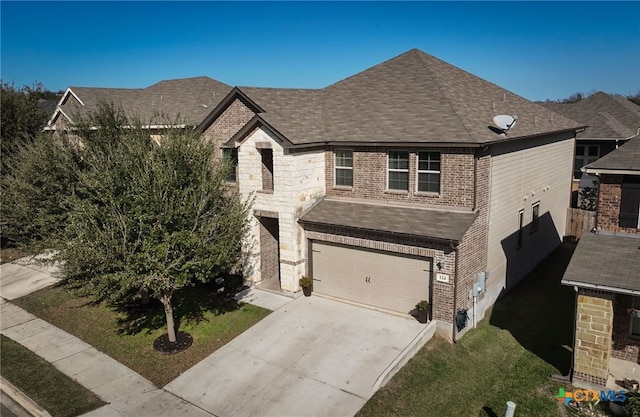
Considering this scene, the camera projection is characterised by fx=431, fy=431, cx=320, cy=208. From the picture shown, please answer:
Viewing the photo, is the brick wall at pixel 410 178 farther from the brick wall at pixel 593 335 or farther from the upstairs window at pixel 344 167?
the brick wall at pixel 593 335

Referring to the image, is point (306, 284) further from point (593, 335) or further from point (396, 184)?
point (593, 335)

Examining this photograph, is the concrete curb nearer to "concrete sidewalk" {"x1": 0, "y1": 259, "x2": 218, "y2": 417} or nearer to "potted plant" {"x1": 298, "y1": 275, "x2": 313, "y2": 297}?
"concrete sidewalk" {"x1": 0, "y1": 259, "x2": 218, "y2": 417}

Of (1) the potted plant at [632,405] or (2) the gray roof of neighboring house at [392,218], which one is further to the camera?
(2) the gray roof of neighboring house at [392,218]

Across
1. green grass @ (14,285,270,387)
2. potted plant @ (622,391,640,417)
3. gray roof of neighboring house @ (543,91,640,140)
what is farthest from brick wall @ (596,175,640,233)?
gray roof of neighboring house @ (543,91,640,140)

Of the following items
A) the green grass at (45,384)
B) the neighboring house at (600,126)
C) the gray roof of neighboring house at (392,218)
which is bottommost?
the green grass at (45,384)

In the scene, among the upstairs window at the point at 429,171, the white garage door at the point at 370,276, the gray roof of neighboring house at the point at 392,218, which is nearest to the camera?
the gray roof of neighboring house at the point at 392,218

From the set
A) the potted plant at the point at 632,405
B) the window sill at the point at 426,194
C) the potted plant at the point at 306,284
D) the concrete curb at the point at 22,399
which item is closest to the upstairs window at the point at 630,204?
the potted plant at the point at 632,405
